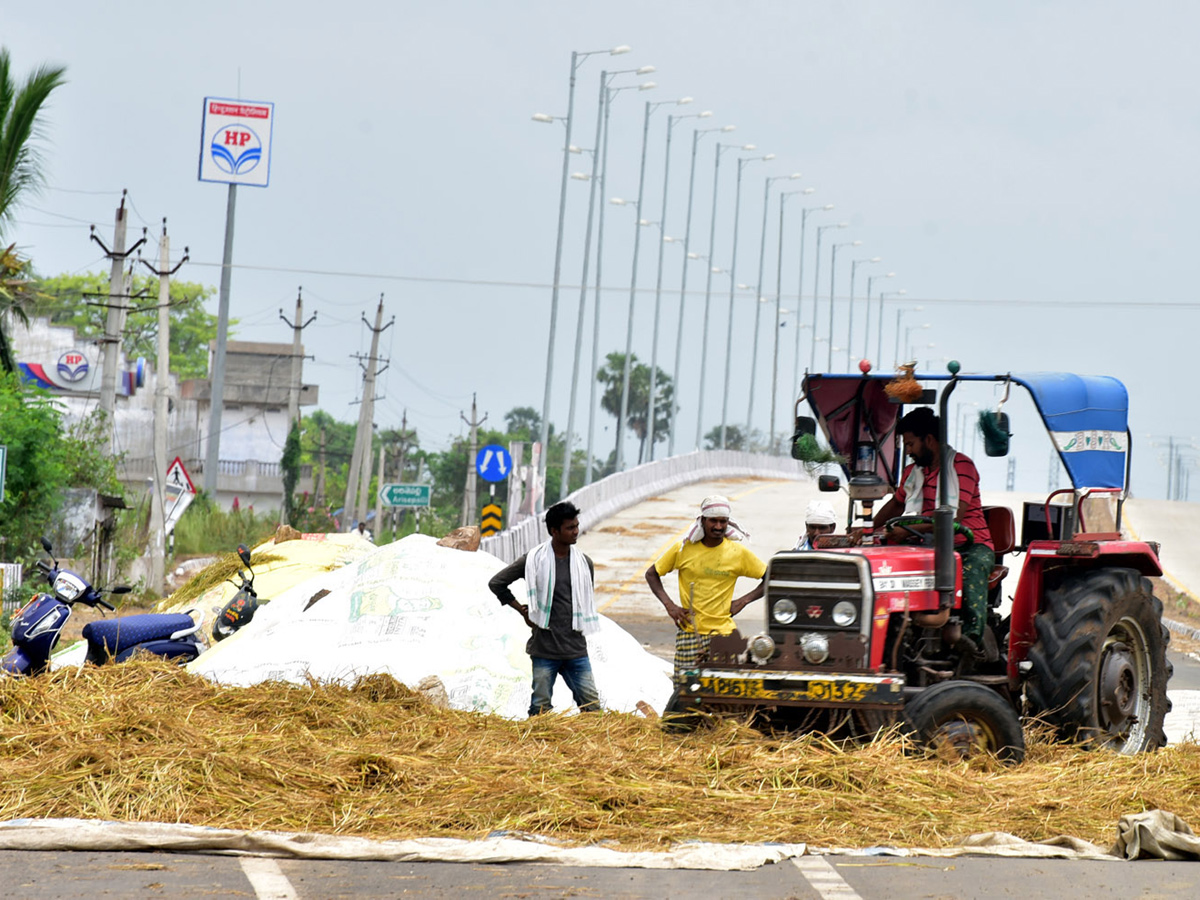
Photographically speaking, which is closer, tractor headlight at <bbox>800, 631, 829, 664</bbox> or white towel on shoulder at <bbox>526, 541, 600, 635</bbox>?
tractor headlight at <bbox>800, 631, 829, 664</bbox>

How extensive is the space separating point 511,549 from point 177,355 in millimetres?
75576

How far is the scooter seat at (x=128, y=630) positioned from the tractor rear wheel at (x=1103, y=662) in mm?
6463

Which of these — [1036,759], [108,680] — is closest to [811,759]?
[1036,759]

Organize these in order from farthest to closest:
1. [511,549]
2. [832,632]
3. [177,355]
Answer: [177,355], [511,549], [832,632]

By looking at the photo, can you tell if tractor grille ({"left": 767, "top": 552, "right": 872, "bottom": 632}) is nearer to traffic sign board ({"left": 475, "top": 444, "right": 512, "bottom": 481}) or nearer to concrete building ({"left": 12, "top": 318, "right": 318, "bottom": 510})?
traffic sign board ({"left": 475, "top": 444, "right": 512, "bottom": 481})

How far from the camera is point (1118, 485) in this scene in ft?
35.6

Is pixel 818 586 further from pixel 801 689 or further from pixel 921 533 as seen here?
pixel 921 533

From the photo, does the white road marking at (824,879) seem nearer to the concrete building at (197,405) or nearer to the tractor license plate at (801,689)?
the tractor license plate at (801,689)

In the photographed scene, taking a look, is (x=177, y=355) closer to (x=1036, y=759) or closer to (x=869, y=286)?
(x=869, y=286)

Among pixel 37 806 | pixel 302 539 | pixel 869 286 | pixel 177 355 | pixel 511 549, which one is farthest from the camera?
pixel 177 355

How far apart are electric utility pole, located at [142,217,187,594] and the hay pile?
2276 centimetres

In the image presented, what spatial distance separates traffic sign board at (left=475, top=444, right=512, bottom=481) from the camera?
1294 inches

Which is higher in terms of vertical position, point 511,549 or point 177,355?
point 177,355

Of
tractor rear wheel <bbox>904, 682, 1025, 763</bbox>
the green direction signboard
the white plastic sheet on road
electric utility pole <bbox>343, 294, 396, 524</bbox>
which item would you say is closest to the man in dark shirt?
the white plastic sheet on road
